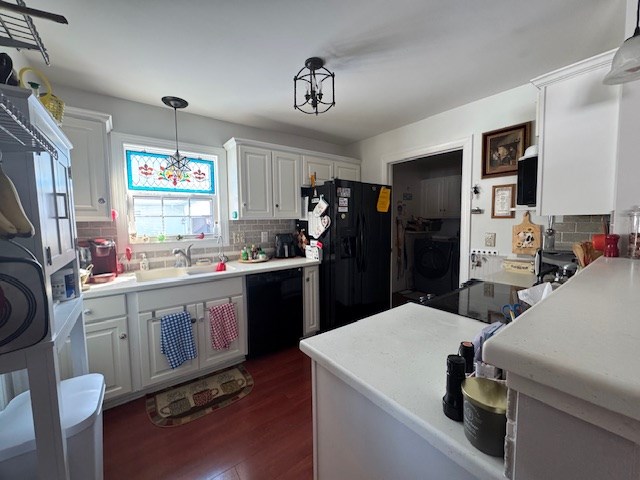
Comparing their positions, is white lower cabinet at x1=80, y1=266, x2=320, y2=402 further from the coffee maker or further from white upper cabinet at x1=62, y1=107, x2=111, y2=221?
white upper cabinet at x1=62, y1=107, x2=111, y2=221

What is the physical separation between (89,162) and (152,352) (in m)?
1.44

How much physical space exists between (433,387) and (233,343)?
2001 mm

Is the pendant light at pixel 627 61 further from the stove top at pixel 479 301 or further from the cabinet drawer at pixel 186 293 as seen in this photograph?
the cabinet drawer at pixel 186 293

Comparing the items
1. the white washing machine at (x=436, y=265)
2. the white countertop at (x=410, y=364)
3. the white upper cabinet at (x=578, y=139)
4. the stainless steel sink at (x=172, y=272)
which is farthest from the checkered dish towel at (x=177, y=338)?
the white washing machine at (x=436, y=265)

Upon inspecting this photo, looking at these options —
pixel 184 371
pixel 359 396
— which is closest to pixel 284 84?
pixel 359 396

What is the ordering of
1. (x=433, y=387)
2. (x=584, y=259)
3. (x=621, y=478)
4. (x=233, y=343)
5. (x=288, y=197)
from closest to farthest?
(x=621, y=478)
(x=433, y=387)
(x=584, y=259)
(x=233, y=343)
(x=288, y=197)

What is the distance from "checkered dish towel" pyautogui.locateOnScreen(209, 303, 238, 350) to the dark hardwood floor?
0.48m

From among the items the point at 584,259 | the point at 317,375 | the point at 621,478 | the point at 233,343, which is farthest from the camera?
the point at 233,343

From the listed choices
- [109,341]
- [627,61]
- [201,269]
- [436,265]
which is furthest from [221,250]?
[436,265]

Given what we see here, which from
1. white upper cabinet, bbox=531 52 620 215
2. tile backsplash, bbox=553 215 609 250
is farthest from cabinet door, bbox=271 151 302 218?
tile backsplash, bbox=553 215 609 250

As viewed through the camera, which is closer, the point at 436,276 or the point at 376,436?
the point at 376,436

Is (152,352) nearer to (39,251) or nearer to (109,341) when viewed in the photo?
(109,341)

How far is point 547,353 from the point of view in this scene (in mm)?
353

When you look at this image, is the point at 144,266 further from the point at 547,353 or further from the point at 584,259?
the point at 584,259
